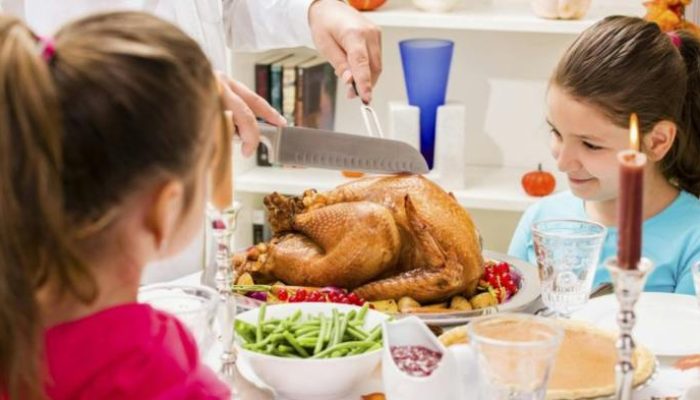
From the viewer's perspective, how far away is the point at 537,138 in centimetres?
308

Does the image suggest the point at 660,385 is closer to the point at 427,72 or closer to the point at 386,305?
the point at 386,305

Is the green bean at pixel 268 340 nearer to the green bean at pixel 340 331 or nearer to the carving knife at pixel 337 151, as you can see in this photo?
the green bean at pixel 340 331

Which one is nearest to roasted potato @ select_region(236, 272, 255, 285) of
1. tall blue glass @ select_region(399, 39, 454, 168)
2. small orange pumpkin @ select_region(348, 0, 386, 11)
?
tall blue glass @ select_region(399, 39, 454, 168)

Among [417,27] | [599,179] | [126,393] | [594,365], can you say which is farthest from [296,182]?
[126,393]

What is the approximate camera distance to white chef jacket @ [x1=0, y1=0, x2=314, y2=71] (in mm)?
1738

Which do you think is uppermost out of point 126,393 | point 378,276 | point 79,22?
point 79,22

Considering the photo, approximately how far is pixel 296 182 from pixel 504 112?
2.04 feet

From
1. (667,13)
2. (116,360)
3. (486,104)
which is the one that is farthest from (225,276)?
(486,104)

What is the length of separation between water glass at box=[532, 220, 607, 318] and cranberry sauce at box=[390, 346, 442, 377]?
0.24 metres

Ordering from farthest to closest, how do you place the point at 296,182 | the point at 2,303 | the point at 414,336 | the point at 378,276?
the point at 296,182, the point at 378,276, the point at 414,336, the point at 2,303

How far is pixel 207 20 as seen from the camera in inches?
75.9

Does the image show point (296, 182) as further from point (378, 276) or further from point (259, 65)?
point (378, 276)

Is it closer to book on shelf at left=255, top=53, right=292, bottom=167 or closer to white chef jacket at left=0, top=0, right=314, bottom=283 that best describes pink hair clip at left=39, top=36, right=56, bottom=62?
white chef jacket at left=0, top=0, right=314, bottom=283

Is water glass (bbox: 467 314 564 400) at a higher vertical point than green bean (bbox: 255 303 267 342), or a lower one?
higher
